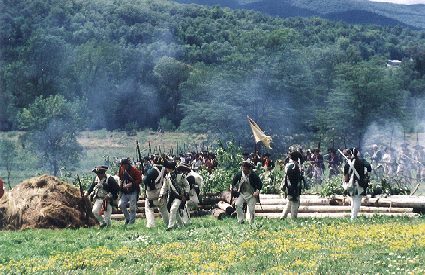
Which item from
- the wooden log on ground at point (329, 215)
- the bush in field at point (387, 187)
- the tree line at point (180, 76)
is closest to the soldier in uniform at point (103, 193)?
the wooden log on ground at point (329, 215)

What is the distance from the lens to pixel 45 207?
89.1 ft

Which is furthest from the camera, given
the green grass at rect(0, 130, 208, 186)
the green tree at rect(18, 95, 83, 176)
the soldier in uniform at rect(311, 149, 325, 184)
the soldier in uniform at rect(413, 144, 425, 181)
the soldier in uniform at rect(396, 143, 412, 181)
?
the green tree at rect(18, 95, 83, 176)

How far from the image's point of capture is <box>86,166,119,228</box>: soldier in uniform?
89.0 feet

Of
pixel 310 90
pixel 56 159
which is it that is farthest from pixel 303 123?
pixel 56 159

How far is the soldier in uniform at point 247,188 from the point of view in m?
25.9

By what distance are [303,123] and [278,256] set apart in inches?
2875

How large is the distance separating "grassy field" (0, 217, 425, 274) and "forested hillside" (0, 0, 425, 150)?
61549 millimetres

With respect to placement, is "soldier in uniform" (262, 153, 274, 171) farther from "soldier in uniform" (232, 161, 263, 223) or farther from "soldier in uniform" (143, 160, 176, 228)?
"soldier in uniform" (143, 160, 176, 228)

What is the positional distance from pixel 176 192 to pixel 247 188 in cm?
226

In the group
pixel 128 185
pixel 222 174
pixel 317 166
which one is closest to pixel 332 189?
pixel 222 174

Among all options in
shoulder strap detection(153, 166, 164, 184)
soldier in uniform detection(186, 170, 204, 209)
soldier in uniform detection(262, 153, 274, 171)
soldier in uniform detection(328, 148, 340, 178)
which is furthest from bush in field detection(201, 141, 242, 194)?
soldier in uniform detection(328, 148, 340, 178)

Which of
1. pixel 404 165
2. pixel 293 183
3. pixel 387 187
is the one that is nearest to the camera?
pixel 293 183

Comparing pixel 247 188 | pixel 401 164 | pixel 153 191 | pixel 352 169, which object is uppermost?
pixel 352 169

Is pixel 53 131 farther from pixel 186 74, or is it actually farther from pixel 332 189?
pixel 332 189
